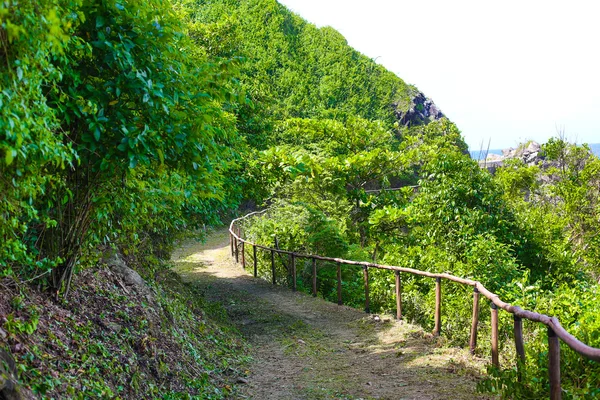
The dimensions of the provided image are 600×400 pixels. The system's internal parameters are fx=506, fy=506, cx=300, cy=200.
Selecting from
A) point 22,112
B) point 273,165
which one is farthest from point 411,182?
point 22,112

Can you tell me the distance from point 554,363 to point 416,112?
49.1 meters

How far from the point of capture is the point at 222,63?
4906 mm

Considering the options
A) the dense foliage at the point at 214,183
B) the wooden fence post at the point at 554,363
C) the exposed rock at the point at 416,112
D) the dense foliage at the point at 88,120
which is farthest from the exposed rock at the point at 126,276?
the exposed rock at the point at 416,112

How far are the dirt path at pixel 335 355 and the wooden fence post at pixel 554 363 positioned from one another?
1371 mm

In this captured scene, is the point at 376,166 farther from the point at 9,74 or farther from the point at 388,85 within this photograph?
the point at 388,85

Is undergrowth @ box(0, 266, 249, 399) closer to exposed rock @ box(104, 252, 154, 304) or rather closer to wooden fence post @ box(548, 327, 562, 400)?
exposed rock @ box(104, 252, 154, 304)

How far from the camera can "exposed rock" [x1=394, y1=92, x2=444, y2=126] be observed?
49.8m

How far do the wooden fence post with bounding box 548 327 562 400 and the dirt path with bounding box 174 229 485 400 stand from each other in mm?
1371

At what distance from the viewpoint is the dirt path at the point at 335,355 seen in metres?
5.66

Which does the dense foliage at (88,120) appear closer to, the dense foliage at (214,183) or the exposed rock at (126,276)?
the dense foliage at (214,183)

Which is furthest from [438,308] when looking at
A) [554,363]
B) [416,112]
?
[416,112]

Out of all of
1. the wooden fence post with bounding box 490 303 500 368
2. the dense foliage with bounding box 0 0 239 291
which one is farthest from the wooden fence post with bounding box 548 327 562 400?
the dense foliage with bounding box 0 0 239 291

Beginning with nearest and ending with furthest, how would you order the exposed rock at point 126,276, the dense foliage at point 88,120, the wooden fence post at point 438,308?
1. the dense foliage at point 88,120
2. the exposed rock at point 126,276
3. the wooden fence post at point 438,308

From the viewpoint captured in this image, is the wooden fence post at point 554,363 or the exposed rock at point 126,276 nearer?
the wooden fence post at point 554,363
